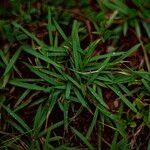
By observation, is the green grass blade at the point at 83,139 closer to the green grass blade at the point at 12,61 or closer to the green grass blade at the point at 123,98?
the green grass blade at the point at 123,98

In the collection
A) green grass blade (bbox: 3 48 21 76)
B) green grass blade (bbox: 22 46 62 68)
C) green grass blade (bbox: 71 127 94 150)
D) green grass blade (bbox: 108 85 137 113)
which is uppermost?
green grass blade (bbox: 22 46 62 68)

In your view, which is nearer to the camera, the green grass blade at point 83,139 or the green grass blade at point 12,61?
the green grass blade at point 83,139

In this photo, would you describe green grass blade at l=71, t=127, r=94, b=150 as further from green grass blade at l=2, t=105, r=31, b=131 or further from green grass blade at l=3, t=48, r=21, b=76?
green grass blade at l=3, t=48, r=21, b=76

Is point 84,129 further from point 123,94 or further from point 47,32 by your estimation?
point 47,32

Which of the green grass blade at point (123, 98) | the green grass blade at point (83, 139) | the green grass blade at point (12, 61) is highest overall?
the green grass blade at point (12, 61)

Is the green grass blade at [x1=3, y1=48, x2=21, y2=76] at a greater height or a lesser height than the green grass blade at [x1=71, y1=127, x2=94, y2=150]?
greater

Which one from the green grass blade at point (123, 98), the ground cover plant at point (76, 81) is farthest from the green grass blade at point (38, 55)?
the green grass blade at point (123, 98)

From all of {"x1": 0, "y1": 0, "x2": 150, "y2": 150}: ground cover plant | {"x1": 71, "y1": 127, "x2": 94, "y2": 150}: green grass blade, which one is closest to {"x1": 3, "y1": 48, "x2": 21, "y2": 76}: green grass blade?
{"x1": 0, "y1": 0, "x2": 150, "y2": 150}: ground cover plant

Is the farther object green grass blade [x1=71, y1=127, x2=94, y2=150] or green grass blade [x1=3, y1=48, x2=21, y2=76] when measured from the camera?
green grass blade [x1=3, y1=48, x2=21, y2=76]

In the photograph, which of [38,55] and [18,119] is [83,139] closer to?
[18,119]

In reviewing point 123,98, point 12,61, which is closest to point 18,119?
point 12,61
